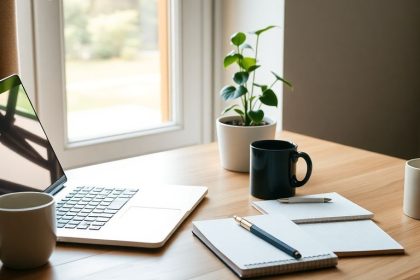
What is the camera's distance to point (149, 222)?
1108mm

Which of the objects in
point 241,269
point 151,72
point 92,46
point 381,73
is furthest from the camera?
point 381,73

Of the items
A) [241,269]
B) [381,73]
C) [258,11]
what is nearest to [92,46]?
[258,11]

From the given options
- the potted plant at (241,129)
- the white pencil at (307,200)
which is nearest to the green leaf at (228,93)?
the potted plant at (241,129)

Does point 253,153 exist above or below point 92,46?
below

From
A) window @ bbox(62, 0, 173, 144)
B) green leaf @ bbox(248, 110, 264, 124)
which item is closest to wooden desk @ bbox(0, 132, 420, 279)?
green leaf @ bbox(248, 110, 264, 124)

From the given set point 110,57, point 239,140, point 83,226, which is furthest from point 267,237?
point 110,57

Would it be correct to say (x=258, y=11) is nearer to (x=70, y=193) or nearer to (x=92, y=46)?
(x=92, y=46)

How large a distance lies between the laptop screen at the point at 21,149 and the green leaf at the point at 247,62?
0.44 meters

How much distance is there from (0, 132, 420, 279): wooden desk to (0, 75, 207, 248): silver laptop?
20 millimetres

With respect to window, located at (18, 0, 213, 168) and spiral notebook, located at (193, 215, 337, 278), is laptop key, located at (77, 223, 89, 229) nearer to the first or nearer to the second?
spiral notebook, located at (193, 215, 337, 278)

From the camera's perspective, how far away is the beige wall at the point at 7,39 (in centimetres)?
156

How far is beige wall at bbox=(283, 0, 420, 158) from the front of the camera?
2.17 metres

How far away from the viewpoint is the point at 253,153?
4.15 feet

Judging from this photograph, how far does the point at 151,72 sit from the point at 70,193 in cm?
104
